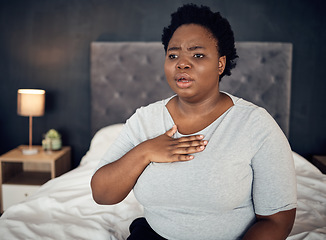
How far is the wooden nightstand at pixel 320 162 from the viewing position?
241cm

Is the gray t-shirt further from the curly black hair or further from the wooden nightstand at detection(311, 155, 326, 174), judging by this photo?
the wooden nightstand at detection(311, 155, 326, 174)

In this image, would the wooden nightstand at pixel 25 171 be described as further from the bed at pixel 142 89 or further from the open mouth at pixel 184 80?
the open mouth at pixel 184 80

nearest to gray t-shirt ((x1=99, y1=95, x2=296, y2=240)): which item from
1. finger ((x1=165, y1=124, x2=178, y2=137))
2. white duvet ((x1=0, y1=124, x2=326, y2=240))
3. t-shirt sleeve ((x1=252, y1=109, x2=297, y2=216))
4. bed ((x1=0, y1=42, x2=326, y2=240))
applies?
t-shirt sleeve ((x1=252, y1=109, x2=297, y2=216))

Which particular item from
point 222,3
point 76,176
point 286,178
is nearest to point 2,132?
point 76,176

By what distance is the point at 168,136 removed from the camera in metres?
1.04

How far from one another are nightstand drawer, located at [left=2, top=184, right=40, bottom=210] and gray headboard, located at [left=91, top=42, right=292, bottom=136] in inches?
29.9

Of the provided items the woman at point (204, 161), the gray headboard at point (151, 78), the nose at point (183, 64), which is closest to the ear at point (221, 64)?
the woman at point (204, 161)

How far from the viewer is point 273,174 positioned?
90 centimetres

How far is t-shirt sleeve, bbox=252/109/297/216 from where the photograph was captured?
887 millimetres

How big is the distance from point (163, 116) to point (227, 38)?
0.37 m

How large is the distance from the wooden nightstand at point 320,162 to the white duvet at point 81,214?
476mm

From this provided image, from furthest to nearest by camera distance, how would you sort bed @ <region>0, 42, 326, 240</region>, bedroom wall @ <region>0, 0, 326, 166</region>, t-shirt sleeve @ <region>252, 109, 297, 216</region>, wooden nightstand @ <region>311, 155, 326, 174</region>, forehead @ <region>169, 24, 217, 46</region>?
bedroom wall @ <region>0, 0, 326, 166</region> < wooden nightstand @ <region>311, 155, 326, 174</region> < bed @ <region>0, 42, 326, 240</region> < forehead @ <region>169, 24, 217, 46</region> < t-shirt sleeve @ <region>252, 109, 297, 216</region>

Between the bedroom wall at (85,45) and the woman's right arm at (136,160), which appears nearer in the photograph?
the woman's right arm at (136,160)

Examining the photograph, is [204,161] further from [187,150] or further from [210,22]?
[210,22]
